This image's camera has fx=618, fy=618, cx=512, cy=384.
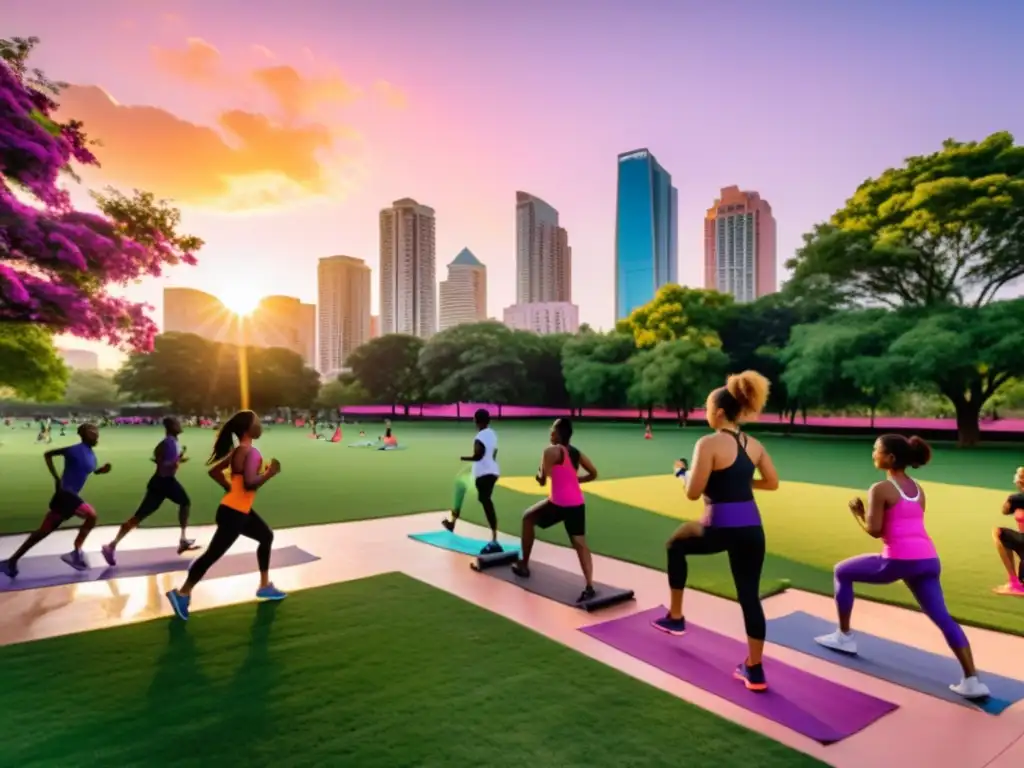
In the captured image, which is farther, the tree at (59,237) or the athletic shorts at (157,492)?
the tree at (59,237)

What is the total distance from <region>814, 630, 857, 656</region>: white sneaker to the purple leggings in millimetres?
613

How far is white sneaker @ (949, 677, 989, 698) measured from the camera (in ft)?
12.6

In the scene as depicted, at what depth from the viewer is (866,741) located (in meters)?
3.42

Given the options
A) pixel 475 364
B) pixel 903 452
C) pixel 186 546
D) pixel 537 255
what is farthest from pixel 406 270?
pixel 903 452

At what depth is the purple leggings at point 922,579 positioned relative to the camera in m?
3.87

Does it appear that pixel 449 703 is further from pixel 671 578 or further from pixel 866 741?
pixel 866 741

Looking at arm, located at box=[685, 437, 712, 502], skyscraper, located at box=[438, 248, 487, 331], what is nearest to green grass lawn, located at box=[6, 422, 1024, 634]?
arm, located at box=[685, 437, 712, 502]

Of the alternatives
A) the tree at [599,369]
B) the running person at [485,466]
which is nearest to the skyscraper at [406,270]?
the tree at [599,369]

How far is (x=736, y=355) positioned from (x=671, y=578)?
37116mm

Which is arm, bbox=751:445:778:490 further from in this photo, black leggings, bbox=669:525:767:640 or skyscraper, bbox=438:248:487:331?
skyscraper, bbox=438:248:487:331

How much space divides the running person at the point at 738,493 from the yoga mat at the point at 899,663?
890 millimetres

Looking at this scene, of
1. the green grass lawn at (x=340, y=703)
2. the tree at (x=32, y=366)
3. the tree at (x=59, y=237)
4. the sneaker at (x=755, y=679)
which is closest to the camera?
the green grass lawn at (x=340, y=703)

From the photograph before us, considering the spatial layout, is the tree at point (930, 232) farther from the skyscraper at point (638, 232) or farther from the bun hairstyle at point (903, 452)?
the skyscraper at point (638, 232)

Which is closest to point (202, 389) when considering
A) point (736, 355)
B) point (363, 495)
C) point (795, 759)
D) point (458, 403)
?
point (458, 403)
